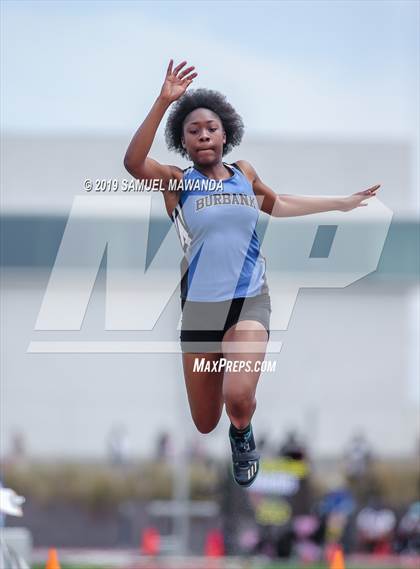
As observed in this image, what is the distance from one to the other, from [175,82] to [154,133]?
0.81 ft

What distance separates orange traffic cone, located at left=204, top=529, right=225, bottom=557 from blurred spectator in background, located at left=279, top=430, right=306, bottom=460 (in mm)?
1082

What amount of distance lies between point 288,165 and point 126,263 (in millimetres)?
899

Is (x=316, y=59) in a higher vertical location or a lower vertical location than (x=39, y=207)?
higher

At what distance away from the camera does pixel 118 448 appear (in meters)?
11.1

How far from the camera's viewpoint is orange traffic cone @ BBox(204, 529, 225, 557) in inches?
472

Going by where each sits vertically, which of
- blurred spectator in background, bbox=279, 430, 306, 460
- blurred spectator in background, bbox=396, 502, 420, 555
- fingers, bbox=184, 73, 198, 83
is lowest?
blurred spectator in background, bbox=396, 502, 420, 555

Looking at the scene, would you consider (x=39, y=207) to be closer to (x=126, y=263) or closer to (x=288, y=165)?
(x=126, y=263)

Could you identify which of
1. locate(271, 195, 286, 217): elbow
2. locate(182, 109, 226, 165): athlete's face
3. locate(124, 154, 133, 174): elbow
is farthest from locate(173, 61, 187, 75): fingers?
locate(271, 195, 286, 217): elbow

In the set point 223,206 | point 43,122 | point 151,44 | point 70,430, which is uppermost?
point 151,44

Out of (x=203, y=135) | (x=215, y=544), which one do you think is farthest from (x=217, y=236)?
(x=215, y=544)

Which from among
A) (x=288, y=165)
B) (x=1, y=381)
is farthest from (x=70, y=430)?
(x=288, y=165)

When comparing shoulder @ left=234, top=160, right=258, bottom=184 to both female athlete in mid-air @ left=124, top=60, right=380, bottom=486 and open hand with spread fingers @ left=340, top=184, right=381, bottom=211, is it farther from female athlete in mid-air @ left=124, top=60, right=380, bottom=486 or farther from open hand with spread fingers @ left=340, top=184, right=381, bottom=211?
open hand with spread fingers @ left=340, top=184, right=381, bottom=211

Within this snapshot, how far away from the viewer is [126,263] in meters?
6.41

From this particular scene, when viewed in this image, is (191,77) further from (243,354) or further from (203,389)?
(203,389)
